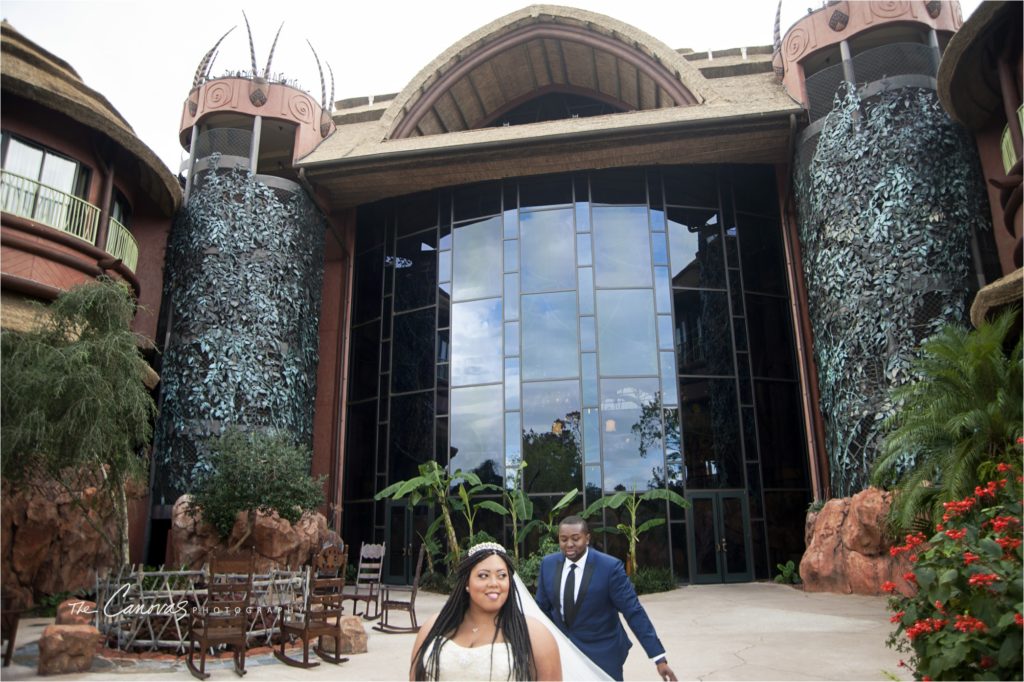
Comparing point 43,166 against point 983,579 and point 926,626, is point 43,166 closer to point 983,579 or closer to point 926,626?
point 926,626

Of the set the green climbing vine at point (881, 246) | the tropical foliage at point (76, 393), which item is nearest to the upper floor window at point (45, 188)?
the tropical foliage at point (76, 393)

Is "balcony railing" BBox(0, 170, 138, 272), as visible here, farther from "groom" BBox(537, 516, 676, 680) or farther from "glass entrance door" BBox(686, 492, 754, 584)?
"glass entrance door" BBox(686, 492, 754, 584)

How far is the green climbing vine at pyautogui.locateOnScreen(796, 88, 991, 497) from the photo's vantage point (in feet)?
45.9

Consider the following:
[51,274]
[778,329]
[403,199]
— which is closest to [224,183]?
[403,199]

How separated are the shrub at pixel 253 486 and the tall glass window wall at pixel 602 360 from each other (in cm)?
431

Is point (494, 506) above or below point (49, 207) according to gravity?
below

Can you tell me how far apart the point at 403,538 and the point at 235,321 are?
266 inches

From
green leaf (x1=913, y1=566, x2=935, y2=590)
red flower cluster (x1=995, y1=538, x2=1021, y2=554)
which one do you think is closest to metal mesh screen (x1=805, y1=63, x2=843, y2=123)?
red flower cluster (x1=995, y1=538, x2=1021, y2=554)

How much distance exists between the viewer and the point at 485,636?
247 centimetres

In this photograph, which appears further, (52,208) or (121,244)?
(121,244)

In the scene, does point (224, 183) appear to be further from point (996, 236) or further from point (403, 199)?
point (996, 236)

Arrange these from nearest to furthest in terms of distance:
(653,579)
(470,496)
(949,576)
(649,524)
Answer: (949,576) → (653,579) → (649,524) → (470,496)

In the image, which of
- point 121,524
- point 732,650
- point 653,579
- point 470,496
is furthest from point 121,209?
point 732,650

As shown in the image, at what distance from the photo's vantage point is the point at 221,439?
49.1 feet
